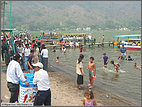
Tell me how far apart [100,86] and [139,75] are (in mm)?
4110

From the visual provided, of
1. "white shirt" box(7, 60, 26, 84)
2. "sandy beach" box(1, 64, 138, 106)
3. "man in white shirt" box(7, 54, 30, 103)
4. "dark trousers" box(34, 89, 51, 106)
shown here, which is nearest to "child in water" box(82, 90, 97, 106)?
"dark trousers" box(34, 89, 51, 106)

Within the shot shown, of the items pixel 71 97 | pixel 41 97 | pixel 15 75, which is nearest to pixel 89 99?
pixel 41 97

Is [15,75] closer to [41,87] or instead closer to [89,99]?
[41,87]

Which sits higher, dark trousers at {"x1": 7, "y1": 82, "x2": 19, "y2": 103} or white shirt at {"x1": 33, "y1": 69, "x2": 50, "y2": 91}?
white shirt at {"x1": 33, "y1": 69, "x2": 50, "y2": 91}

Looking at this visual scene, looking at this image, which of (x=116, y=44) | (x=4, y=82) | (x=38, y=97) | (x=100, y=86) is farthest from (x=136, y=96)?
(x=116, y=44)

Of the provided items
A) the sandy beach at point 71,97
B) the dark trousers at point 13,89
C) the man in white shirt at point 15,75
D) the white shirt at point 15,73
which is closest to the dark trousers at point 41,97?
the man in white shirt at point 15,75

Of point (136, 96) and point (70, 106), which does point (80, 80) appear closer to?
point (70, 106)

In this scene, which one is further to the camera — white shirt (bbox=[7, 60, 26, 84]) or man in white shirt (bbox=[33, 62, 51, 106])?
white shirt (bbox=[7, 60, 26, 84])

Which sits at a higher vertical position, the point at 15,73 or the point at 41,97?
the point at 15,73

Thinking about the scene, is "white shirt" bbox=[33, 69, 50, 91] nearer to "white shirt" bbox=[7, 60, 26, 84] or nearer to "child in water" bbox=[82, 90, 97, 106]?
"white shirt" bbox=[7, 60, 26, 84]

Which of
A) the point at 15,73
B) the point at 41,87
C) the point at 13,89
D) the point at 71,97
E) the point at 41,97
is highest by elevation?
the point at 15,73

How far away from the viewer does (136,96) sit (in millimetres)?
8516

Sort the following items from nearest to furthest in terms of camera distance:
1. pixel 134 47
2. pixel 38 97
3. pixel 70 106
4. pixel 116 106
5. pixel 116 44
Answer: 1. pixel 38 97
2. pixel 70 106
3. pixel 116 106
4. pixel 134 47
5. pixel 116 44

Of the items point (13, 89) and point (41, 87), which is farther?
point (13, 89)
